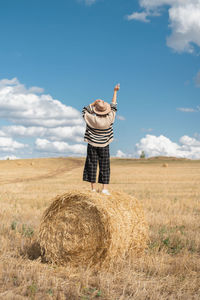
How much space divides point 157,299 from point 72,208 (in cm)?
241

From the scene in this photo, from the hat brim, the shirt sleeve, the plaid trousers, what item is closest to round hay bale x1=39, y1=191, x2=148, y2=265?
the plaid trousers

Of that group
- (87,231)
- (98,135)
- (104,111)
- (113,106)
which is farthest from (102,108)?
(87,231)

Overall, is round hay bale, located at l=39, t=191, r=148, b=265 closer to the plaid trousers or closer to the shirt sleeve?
the plaid trousers

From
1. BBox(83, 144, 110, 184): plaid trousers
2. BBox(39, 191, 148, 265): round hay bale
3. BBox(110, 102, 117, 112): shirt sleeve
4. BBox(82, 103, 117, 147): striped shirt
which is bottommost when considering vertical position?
BBox(39, 191, 148, 265): round hay bale

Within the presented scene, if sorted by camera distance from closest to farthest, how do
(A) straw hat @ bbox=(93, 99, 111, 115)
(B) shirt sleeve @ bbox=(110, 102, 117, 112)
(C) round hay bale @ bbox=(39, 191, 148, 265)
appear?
1. (C) round hay bale @ bbox=(39, 191, 148, 265)
2. (A) straw hat @ bbox=(93, 99, 111, 115)
3. (B) shirt sleeve @ bbox=(110, 102, 117, 112)

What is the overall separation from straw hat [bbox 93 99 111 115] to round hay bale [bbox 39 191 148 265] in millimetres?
1835

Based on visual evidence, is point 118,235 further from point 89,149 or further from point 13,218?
point 13,218

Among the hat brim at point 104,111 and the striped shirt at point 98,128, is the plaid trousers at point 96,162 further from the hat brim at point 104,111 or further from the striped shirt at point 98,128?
the hat brim at point 104,111

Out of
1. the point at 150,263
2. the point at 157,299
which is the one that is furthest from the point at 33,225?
the point at 157,299

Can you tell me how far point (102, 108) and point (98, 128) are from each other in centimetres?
43

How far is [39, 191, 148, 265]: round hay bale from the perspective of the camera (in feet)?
19.0

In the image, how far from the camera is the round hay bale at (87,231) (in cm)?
578

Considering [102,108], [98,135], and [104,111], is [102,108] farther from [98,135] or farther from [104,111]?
[98,135]

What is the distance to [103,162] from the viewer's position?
7.23 m
